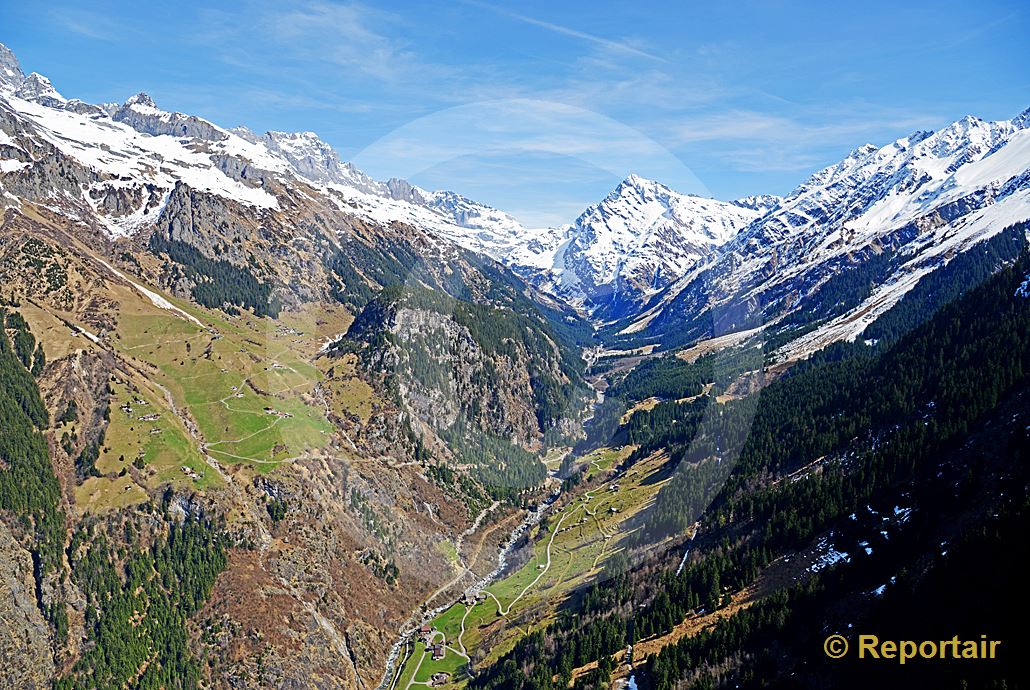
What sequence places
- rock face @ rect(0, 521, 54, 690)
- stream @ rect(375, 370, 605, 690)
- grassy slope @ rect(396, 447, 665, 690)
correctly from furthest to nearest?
grassy slope @ rect(396, 447, 665, 690) → stream @ rect(375, 370, 605, 690) → rock face @ rect(0, 521, 54, 690)

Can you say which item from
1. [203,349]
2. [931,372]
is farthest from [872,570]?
[203,349]

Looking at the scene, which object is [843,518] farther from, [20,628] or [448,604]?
[20,628]

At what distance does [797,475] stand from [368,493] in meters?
94.1

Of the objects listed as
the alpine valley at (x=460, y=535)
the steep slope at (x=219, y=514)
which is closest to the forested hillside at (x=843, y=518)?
the alpine valley at (x=460, y=535)

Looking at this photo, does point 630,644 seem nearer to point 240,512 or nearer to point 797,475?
point 797,475

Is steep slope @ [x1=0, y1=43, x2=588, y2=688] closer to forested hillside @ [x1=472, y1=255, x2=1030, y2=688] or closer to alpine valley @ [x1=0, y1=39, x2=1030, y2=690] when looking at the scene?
alpine valley @ [x1=0, y1=39, x2=1030, y2=690]

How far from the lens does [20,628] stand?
359ft

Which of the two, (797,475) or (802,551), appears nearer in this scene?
(802,551)

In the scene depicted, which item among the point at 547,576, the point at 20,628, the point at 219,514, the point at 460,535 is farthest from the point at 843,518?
the point at 20,628

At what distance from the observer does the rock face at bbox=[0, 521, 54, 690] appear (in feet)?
346

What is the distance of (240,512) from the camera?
141 meters

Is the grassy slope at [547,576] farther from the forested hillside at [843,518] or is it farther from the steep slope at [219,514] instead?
the steep slope at [219,514]

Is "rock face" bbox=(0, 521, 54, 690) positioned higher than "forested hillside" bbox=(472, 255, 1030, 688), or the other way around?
"forested hillside" bbox=(472, 255, 1030, 688)

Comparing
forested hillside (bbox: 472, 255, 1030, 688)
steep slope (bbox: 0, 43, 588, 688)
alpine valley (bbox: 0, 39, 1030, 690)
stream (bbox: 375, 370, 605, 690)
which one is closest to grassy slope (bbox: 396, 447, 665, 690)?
alpine valley (bbox: 0, 39, 1030, 690)
